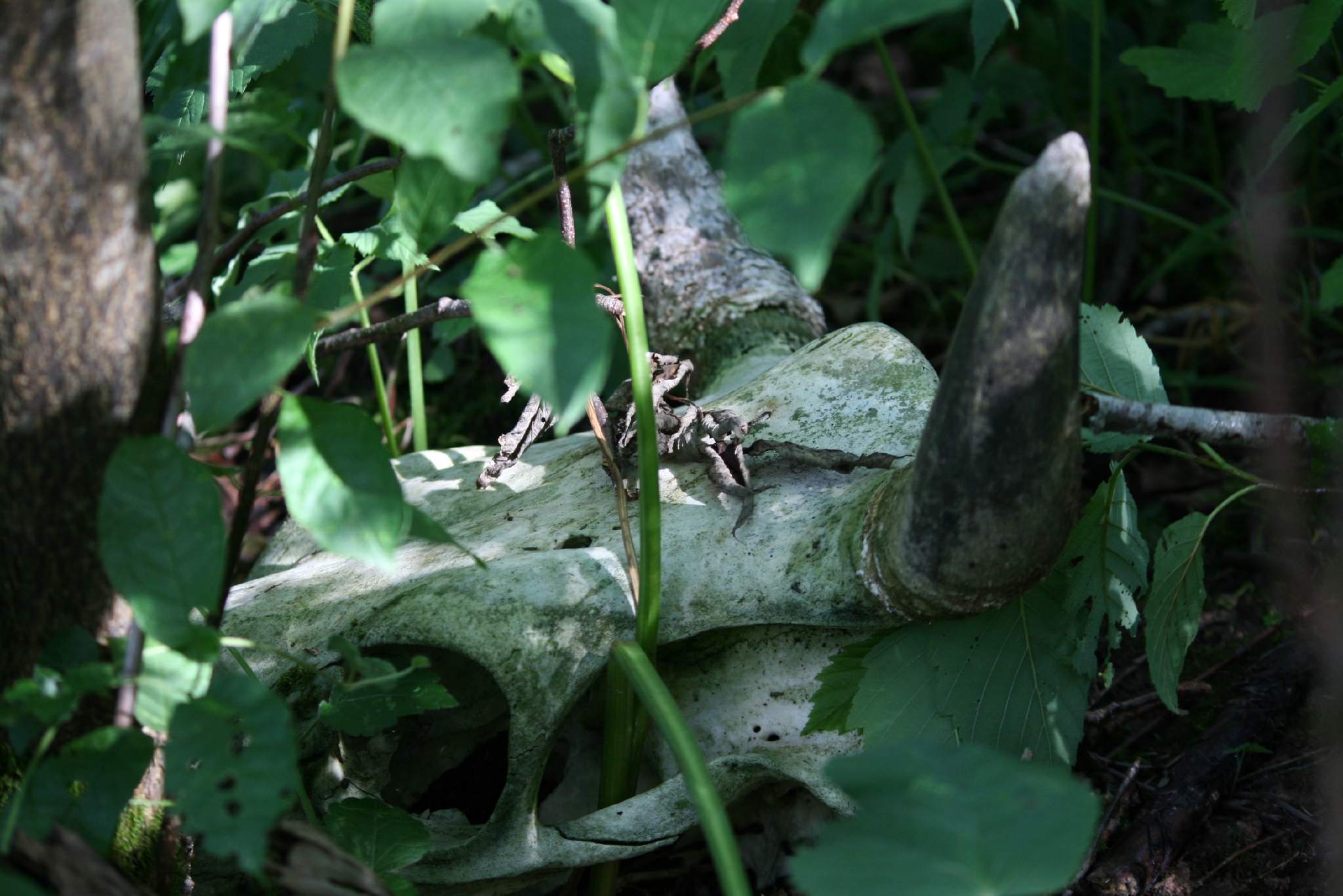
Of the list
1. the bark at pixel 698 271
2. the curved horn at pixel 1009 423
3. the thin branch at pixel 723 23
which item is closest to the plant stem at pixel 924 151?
the bark at pixel 698 271

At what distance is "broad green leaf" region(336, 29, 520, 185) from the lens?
832 mm

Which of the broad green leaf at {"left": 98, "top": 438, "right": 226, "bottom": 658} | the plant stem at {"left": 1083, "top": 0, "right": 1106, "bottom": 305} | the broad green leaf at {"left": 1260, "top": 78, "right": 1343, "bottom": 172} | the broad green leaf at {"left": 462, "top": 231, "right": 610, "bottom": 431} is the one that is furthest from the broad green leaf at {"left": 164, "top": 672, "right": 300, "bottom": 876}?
the plant stem at {"left": 1083, "top": 0, "right": 1106, "bottom": 305}

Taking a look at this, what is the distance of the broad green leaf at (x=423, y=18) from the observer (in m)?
0.90

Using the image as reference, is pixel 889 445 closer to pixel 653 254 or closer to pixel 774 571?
pixel 774 571

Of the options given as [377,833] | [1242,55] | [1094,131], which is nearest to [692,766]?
[377,833]

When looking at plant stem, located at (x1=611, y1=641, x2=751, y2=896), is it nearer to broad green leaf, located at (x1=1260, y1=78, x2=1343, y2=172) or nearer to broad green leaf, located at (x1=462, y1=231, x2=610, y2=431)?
broad green leaf, located at (x1=462, y1=231, x2=610, y2=431)

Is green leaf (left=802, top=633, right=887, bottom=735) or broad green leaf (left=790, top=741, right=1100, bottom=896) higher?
broad green leaf (left=790, top=741, right=1100, bottom=896)

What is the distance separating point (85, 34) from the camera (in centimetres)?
91

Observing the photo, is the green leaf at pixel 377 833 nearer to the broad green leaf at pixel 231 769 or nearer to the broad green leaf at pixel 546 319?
the broad green leaf at pixel 231 769

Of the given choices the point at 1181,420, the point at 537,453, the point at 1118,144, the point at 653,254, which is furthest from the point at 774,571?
the point at 1118,144

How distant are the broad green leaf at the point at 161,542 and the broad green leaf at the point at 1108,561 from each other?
3.30 ft

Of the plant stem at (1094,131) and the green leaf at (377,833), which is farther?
the plant stem at (1094,131)

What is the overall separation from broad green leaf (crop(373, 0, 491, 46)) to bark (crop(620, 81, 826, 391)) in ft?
3.98

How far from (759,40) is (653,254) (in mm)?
1334
